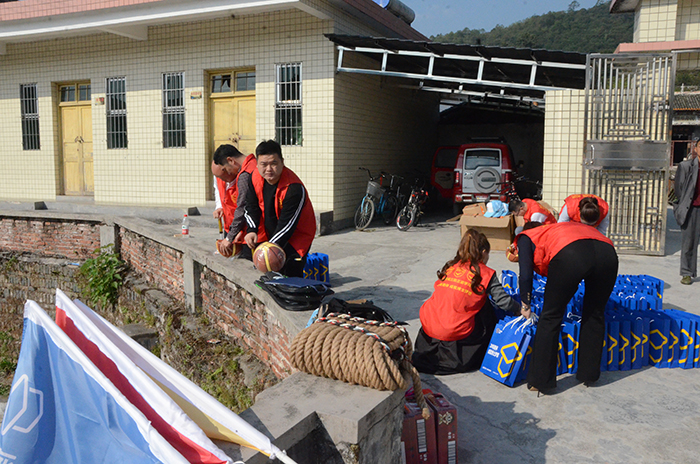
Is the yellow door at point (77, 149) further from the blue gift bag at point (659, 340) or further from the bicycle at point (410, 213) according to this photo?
the blue gift bag at point (659, 340)

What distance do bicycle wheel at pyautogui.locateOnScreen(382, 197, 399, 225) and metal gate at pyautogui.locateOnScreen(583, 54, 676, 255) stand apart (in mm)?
4732

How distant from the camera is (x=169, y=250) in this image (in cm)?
841

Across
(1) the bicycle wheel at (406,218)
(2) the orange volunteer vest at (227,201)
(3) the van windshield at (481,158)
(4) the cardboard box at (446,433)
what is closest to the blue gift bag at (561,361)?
(4) the cardboard box at (446,433)

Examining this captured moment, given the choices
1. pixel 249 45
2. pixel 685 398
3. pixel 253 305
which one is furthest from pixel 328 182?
pixel 685 398

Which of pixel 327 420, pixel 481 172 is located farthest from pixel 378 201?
pixel 327 420

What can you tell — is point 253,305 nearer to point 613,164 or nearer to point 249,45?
point 613,164

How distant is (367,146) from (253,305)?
26.6ft

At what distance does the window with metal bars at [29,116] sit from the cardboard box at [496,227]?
12.4 metres

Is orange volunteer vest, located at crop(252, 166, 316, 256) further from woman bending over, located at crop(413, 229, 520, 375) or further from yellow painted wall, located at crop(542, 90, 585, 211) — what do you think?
yellow painted wall, located at crop(542, 90, 585, 211)

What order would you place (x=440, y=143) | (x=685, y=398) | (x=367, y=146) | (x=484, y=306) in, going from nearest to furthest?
(x=685, y=398) < (x=484, y=306) < (x=367, y=146) < (x=440, y=143)

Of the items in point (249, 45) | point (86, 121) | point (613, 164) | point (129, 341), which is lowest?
point (129, 341)

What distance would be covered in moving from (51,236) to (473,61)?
954cm

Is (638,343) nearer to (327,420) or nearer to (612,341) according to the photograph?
(612,341)

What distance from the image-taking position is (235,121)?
12.6 m
